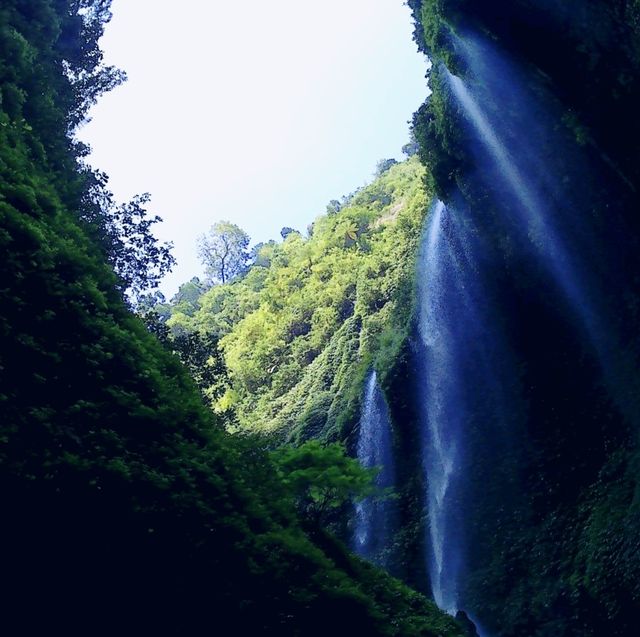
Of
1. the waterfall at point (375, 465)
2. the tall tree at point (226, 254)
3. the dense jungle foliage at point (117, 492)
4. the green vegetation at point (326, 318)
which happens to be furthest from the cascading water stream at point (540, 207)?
the tall tree at point (226, 254)

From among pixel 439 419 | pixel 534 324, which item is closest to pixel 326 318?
pixel 439 419

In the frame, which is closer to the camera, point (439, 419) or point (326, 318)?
point (439, 419)

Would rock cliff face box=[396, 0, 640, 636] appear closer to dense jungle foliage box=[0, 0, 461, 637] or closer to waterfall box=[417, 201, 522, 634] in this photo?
waterfall box=[417, 201, 522, 634]

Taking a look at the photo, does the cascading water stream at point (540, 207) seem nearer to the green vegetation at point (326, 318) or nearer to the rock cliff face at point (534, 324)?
the rock cliff face at point (534, 324)

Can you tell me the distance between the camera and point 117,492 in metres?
4.49

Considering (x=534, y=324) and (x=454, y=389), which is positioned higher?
(x=454, y=389)

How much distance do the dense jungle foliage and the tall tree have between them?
58.8 metres

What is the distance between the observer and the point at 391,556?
57.3 ft

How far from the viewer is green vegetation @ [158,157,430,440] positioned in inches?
1010

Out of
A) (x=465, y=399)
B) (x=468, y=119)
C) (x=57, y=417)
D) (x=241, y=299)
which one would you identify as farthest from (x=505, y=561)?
(x=241, y=299)

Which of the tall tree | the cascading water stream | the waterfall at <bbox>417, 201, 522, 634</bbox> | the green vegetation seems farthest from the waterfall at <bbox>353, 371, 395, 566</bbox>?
the tall tree

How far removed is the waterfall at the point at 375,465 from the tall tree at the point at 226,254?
46.1m

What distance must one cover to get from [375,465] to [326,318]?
55.9 feet

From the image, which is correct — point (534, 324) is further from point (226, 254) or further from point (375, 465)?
point (226, 254)
